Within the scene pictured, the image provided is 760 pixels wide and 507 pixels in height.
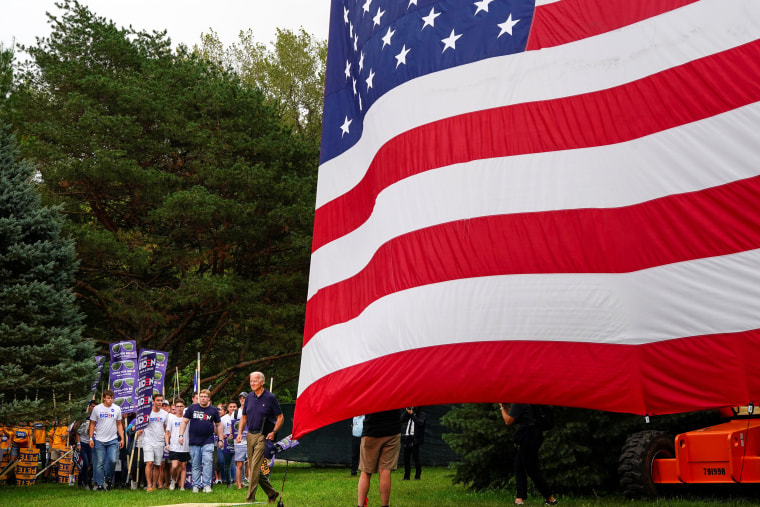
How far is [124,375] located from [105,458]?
2.82m

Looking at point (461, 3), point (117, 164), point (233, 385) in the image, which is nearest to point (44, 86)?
point (117, 164)

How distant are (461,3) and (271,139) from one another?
2392cm

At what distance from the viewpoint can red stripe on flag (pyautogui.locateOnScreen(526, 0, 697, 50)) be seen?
570 cm

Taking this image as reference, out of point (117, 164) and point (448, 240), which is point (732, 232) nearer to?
point (448, 240)

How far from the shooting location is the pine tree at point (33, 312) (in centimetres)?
1953

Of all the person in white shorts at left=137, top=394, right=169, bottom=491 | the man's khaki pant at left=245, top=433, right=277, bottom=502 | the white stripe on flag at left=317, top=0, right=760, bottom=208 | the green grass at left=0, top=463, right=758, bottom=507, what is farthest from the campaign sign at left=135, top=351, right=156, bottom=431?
the white stripe on flag at left=317, top=0, right=760, bottom=208

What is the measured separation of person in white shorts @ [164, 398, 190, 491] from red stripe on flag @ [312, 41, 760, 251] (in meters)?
12.0

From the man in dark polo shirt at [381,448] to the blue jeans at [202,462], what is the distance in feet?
27.8

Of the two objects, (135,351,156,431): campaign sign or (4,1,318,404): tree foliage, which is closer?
(135,351,156,431): campaign sign

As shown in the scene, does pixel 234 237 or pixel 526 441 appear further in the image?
pixel 234 237

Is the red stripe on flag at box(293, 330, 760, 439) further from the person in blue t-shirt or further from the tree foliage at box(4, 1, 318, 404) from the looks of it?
the tree foliage at box(4, 1, 318, 404)

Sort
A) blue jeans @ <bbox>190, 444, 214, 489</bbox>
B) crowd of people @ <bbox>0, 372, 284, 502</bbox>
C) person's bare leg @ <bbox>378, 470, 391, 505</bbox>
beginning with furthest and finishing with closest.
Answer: crowd of people @ <bbox>0, 372, 284, 502</bbox>, blue jeans @ <bbox>190, 444, 214, 489</bbox>, person's bare leg @ <bbox>378, 470, 391, 505</bbox>

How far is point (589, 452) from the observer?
39.4 ft

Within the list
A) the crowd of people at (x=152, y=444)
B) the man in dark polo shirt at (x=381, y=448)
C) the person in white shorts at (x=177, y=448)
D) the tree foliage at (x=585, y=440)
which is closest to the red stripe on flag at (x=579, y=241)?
the man in dark polo shirt at (x=381, y=448)
